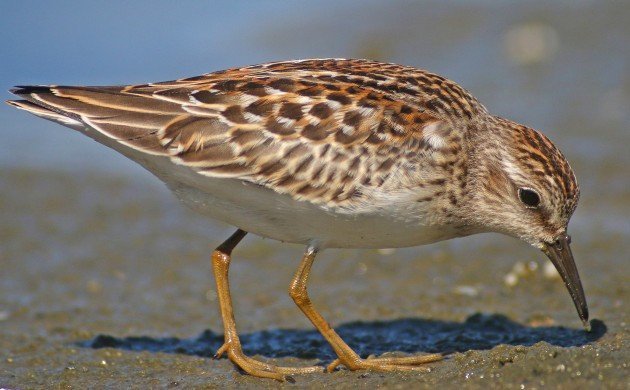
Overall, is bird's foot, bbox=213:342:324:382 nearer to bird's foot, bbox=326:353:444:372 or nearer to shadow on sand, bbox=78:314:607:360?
bird's foot, bbox=326:353:444:372

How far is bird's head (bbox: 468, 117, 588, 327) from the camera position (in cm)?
699

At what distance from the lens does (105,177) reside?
12234 mm

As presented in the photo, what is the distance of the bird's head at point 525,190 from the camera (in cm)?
699

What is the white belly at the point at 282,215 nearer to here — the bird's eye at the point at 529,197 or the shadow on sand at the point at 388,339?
the bird's eye at the point at 529,197

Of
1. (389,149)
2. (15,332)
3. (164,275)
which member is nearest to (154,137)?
(389,149)

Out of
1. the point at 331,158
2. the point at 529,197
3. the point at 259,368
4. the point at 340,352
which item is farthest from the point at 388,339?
the point at 331,158

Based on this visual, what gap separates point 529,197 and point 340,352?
1728mm

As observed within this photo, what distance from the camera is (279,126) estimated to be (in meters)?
6.75

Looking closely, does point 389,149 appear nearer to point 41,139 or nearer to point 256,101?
point 256,101

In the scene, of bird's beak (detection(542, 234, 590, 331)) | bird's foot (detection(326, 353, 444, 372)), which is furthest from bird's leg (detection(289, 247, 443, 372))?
bird's beak (detection(542, 234, 590, 331))

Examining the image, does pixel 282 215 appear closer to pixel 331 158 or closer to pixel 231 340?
pixel 331 158

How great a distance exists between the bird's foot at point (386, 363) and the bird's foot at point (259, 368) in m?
0.19

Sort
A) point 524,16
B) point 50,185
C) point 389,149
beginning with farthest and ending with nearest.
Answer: point 524,16, point 50,185, point 389,149

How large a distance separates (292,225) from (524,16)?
939cm
